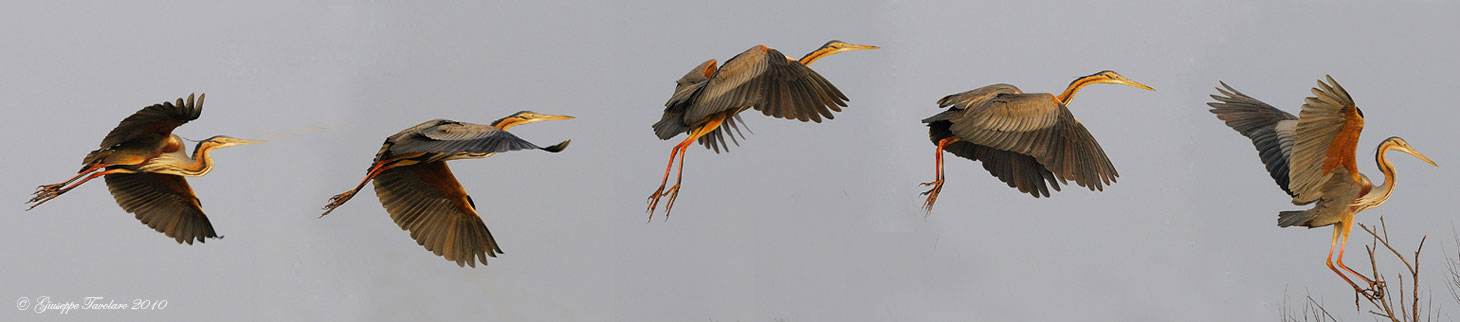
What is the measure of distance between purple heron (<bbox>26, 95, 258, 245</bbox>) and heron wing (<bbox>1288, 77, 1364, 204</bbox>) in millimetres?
5003

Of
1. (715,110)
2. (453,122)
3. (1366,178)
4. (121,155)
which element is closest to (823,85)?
(715,110)

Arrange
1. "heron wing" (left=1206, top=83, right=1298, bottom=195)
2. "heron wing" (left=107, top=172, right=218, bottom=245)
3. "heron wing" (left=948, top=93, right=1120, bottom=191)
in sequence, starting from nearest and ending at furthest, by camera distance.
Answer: "heron wing" (left=948, top=93, right=1120, bottom=191) < "heron wing" (left=107, top=172, right=218, bottom=245) < "heron wing" (left=1206, top=83, right=1298, bottom=195)

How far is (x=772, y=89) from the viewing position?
250 inches

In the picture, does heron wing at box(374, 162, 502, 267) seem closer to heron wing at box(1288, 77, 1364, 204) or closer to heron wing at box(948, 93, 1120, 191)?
heron wing at box(948, 93, 1120, 191)

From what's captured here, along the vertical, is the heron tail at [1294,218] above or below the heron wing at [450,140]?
below

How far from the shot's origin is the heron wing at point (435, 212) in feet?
22.7

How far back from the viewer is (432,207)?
6.97 m

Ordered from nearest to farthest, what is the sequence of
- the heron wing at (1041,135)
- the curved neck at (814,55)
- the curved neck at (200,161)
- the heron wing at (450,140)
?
the heron wing at (450,140)
the heron wing at (1041,135)
the curved neck at (200,161)
the curved neck at (814,55)

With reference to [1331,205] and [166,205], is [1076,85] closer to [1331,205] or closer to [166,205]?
[1331,205]

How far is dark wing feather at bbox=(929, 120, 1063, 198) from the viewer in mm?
7008

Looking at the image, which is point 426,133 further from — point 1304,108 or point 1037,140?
point 1304,108

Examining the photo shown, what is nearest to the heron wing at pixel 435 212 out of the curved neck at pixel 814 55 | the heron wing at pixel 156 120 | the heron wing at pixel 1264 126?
the heron wing at pixel 156 120

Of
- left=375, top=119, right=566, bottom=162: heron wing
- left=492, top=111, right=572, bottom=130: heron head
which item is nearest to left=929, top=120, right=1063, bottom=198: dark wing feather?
left=492, top=111, right=572, bottom=130: heron head

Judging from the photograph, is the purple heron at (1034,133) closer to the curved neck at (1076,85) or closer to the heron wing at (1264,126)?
the curved neck at (1076,85)
